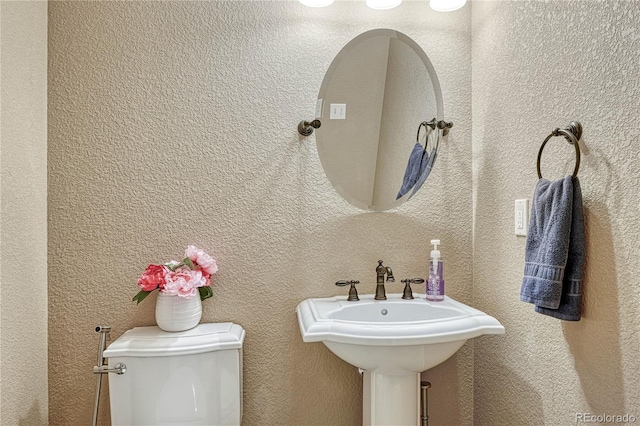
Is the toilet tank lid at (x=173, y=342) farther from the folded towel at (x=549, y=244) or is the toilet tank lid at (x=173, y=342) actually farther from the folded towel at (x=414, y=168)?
the folded towel at (x=549, y=244)

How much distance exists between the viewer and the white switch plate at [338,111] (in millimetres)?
1566

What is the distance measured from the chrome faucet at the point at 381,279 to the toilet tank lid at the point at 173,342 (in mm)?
524

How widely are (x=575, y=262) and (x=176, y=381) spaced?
1238 millimetres

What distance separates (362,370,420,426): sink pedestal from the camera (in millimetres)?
1264

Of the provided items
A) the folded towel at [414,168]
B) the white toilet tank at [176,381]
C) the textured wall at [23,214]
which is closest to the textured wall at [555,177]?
the folded towel at [414,168]

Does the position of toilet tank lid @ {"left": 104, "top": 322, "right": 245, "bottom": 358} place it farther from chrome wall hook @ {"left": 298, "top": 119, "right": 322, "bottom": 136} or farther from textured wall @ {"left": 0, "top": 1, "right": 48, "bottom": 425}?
chrome wall hook @ {"left": 298, "top": 119, "right": 322, "bottom": 136}

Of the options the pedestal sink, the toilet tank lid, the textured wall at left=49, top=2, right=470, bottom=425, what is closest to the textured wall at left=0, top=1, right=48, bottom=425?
the textured wall at left=49, top=2, right=470, bottom=425

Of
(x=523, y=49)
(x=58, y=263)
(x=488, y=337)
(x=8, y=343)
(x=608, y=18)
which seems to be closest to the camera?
(x=608, y=18)

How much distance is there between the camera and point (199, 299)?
1.45m

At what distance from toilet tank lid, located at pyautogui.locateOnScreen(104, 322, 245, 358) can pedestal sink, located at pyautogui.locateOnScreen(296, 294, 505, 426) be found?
0.88 ft

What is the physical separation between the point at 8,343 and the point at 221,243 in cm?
71

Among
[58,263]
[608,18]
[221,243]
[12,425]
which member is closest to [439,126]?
[608,18]

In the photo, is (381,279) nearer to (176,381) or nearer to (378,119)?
(378,119)

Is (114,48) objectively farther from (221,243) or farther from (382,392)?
(382,392)
